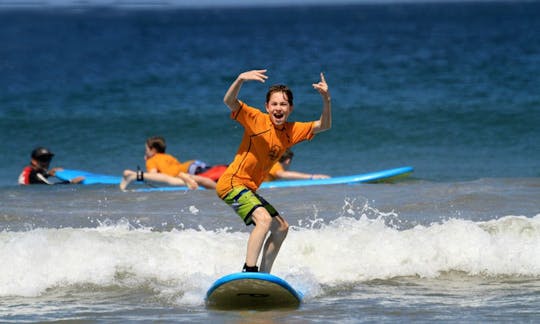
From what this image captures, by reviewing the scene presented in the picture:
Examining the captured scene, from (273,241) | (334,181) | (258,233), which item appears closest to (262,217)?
(258,233)

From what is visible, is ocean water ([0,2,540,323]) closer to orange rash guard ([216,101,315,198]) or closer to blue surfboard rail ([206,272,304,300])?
blue surfboard rail ([206,272,304,300])

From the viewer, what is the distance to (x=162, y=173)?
14781 millimetres

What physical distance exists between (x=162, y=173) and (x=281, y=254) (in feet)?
18.8

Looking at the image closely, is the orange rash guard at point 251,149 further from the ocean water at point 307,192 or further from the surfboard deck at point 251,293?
the ocean water at point 307,192

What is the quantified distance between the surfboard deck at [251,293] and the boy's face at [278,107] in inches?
41.8

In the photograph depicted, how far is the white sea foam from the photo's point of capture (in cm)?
860

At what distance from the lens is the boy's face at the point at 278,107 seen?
7.07 m

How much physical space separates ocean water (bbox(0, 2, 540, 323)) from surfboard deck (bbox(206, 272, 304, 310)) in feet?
0.36

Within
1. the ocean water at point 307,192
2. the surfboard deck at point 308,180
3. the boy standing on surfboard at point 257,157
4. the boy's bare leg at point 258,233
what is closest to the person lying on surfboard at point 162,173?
the surfboard deck at point 308,180

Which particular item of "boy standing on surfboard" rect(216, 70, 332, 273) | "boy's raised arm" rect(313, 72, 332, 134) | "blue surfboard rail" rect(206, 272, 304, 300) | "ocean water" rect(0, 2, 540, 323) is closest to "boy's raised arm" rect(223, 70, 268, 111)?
"boy standing on surfboard" rect(216, 70, 332, 273)

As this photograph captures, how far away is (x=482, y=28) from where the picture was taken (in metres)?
61.2

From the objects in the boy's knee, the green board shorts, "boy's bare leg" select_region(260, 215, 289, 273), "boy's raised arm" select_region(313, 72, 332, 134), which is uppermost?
"boy's raised arm" select_region(313, 72, 332, 134)

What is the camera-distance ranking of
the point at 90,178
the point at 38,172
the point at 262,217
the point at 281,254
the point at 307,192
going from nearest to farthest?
the point at 262,217, the point at 281,254, the point at 307,192, the point at 38,172, the point at 90,178

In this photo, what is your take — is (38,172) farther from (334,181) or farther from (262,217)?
(262,217)
